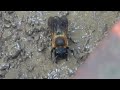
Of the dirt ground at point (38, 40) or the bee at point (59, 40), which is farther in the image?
the bee at point (59, 40)

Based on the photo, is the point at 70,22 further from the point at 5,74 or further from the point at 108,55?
the point at 108,55

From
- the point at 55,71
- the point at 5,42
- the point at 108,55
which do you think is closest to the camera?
the point at 108,55

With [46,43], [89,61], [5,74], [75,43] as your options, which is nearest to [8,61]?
[5,74]

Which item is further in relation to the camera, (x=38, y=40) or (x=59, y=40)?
(x=38, y=40)

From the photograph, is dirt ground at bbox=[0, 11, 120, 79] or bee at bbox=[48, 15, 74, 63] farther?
bee at bbox=[48, 15, 74, 63]
